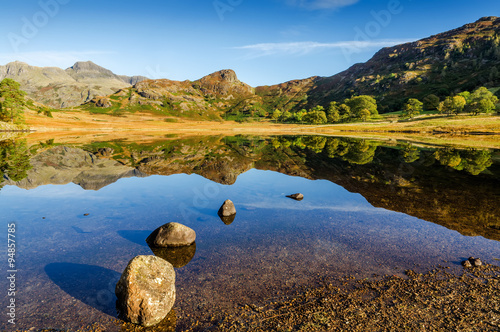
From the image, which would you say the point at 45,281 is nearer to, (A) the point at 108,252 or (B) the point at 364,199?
(A) the point at 108,252

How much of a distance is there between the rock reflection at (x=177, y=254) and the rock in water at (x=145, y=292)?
2.95 metres

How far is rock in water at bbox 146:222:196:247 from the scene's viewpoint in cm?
1388

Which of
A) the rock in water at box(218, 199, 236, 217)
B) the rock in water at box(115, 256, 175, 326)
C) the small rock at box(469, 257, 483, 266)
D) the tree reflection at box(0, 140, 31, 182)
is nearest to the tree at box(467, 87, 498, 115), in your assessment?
the small rock at box(469, 257, 483, 266)

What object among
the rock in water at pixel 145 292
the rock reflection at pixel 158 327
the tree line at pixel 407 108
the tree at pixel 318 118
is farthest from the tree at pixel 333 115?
the rock reflection at pixel 158 327

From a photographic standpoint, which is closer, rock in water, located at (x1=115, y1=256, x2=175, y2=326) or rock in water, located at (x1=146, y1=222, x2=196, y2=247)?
rock in water, located at (x1=115, y1=256, x2=175, y2=326)

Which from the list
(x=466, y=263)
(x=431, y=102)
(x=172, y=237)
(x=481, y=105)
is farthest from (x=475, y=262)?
(x=431, y=102)

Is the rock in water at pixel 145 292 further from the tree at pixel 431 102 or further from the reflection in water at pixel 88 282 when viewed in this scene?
the tree at pixel 431 102

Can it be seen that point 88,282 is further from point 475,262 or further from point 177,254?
point 475,262

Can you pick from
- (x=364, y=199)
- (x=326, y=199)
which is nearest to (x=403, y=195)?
(x=364, y=199)

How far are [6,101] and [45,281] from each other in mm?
116715

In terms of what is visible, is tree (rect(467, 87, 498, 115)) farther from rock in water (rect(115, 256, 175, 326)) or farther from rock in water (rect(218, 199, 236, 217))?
rock in water (rect(115, 256, 175, 326))

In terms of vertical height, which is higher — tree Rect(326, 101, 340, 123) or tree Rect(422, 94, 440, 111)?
tree Rect(422, 94, 440, 111)

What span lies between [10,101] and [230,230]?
11929 centimetres

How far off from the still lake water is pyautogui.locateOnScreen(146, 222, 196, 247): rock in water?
662 mm
